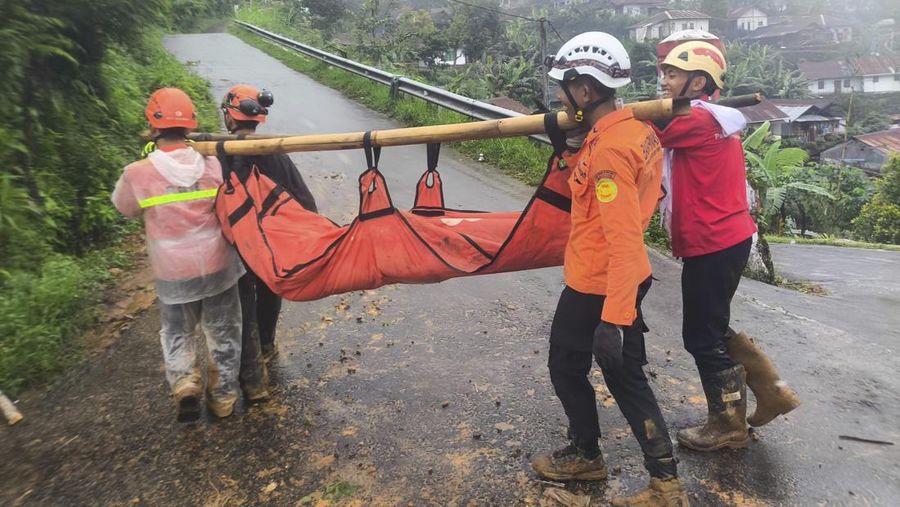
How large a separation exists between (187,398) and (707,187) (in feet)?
10.3

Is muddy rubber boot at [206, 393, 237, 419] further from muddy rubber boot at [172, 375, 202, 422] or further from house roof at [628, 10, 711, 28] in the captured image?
house roof at [628, 10, 711, 28]

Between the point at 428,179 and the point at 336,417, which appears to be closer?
the point at 428,179

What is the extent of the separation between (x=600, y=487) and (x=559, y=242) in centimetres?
125

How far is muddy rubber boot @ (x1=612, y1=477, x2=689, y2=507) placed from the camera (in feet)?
9.10

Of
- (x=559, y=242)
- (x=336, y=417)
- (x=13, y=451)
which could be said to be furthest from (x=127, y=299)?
(x=559, y=242)

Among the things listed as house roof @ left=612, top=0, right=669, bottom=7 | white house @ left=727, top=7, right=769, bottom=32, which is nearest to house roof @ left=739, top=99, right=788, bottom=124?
house roof @ left=612, top=0, right=669, bottom=7

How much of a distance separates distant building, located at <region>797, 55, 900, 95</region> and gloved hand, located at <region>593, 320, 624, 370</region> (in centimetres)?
6847

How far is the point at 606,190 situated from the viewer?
8.42ft

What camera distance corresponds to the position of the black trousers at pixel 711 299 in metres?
3.15

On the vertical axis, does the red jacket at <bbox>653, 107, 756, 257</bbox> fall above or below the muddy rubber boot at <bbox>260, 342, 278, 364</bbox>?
above

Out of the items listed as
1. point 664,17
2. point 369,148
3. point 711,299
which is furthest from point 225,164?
point 664,17

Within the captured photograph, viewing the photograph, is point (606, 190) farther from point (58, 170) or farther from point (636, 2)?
point (636, 2)

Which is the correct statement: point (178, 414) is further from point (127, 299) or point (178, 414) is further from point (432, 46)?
point (432, 46)

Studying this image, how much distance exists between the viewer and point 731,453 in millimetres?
3293
